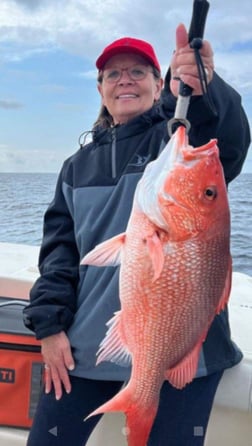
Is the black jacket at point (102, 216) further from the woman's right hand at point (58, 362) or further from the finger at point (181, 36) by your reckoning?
the finger at point (181, 36)

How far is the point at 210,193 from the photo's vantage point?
1722 millimetres

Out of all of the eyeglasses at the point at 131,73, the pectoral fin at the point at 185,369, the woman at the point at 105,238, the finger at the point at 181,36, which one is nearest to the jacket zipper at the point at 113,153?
the woman at the point at 105,238

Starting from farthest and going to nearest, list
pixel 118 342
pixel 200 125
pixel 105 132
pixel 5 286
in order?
pixel 5 286 → pixel 105 132 → pixel 200 125 → pixel 118 342

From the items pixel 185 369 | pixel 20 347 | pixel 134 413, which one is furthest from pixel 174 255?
pixel 20 347

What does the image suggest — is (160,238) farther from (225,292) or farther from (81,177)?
(81,177)

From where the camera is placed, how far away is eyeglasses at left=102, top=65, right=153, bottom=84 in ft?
8.03

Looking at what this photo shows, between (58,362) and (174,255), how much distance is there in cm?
92

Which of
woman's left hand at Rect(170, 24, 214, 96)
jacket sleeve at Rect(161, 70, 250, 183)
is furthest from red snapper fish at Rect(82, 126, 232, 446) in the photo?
jacket sleeve at Rect(161, 70, 250, 183)

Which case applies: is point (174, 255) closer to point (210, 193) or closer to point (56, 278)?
point (210, 193)

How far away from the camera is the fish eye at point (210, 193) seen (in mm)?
1720

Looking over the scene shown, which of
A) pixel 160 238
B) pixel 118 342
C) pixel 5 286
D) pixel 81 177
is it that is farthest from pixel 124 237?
pixel 5 286

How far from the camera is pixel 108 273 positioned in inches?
89.9

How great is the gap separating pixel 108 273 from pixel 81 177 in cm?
46

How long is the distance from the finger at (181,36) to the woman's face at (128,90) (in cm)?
64
